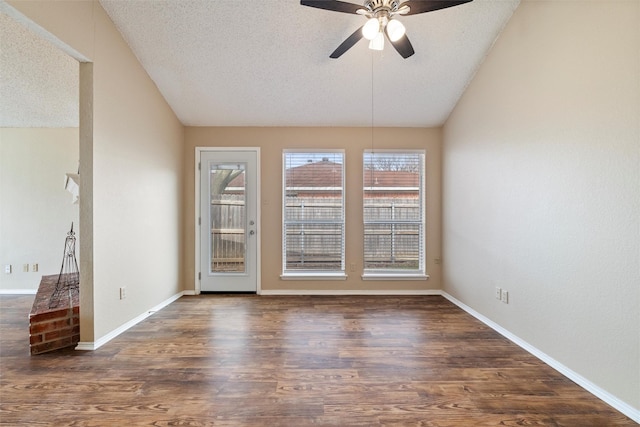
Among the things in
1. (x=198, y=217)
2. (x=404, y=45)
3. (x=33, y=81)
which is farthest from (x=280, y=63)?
(x=33, y=81)

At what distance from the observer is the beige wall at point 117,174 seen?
7.70 ft

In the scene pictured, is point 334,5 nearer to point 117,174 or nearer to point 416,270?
point 117,174

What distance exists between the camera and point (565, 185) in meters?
2.02

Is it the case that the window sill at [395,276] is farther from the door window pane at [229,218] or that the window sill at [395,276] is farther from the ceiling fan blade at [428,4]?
the ceiling fan blade at [428,4]

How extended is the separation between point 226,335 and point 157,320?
95cm

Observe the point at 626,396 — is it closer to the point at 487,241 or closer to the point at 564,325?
the point at 564,325

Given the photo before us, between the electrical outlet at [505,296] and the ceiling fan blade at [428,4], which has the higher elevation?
the ceiling fan blade at [428,4]

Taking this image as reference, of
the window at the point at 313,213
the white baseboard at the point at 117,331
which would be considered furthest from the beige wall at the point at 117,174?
the window at the point at 313,213

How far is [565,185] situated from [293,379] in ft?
7.87

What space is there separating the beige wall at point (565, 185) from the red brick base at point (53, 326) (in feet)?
12.9

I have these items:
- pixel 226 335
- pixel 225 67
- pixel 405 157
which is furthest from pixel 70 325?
pixel 405 157

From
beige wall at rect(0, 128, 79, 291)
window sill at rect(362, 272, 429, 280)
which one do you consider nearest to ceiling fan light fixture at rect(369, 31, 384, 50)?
window sill at rect(362, 272, 429, 280)

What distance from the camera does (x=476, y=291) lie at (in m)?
3.14

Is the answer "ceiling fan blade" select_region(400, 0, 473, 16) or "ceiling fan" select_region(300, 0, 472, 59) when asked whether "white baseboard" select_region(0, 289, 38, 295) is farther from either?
"ceiling fan blade" select_region(400, 0, 473, 16)
